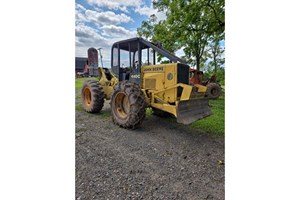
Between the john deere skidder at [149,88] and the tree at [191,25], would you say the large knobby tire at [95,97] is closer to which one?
the john deere skidder at [149,88]

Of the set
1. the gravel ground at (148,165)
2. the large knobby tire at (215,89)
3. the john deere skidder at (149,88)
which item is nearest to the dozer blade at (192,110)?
the john deere skidder at (149,88)

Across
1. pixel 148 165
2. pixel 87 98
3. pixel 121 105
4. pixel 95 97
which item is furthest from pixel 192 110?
pixel 87 98

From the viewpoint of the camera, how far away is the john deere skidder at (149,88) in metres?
1.56

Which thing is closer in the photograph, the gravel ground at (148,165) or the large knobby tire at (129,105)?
the gravel ground at (148,165)

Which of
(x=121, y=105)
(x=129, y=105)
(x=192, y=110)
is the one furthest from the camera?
(x=121, y=105)

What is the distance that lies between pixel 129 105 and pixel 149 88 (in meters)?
0.29

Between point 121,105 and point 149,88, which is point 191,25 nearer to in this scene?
point 149,88

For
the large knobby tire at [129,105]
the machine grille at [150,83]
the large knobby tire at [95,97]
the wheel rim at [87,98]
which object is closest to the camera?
the large knobby tire at [129,105]

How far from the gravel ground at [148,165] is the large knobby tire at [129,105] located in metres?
0.11

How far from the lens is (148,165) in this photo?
109cm

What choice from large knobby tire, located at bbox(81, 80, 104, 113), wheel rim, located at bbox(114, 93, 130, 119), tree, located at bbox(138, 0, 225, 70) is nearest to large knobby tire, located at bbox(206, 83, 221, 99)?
tree, located at bbox(138, 0, 225, 70)
